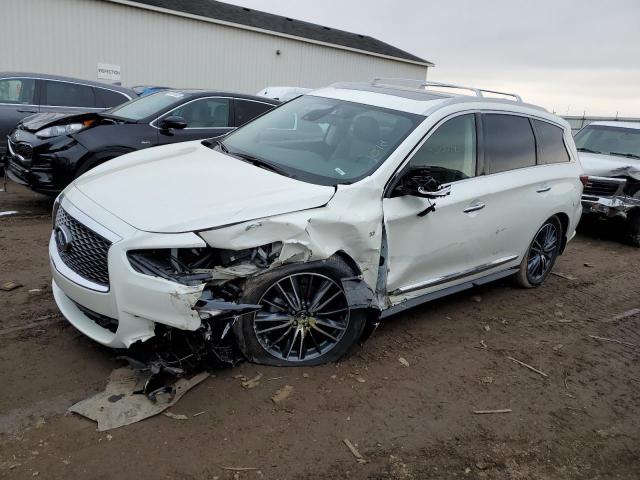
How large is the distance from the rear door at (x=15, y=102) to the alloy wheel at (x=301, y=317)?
24.2 feet

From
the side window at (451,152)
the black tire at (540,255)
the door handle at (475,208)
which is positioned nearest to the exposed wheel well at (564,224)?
the black tire at (540,255)

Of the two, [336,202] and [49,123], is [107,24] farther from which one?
[336,202]

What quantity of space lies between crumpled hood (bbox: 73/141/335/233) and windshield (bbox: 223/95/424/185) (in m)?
0.25

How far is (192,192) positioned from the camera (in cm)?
359

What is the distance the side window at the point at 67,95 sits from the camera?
948 cm

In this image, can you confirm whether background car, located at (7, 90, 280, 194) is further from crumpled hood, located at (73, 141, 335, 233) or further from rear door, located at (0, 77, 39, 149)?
crumpled hood, located at (73, 141, 335, 233)

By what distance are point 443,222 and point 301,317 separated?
1405 millimetres

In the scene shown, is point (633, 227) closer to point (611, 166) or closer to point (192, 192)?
point (611, 166)

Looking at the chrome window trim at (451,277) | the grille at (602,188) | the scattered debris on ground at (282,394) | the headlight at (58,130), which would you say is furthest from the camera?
the grille at (602,188)

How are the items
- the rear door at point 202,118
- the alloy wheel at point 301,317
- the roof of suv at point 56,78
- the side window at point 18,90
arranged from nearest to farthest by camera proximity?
the alloy wheel at point 301,317, the rear door at point 202,118, the side window at point 18,90, the roof of suv at point 56,78

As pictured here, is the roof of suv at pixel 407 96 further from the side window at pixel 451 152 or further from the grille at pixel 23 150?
the grille at pixel 23 150

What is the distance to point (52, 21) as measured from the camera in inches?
→ 778

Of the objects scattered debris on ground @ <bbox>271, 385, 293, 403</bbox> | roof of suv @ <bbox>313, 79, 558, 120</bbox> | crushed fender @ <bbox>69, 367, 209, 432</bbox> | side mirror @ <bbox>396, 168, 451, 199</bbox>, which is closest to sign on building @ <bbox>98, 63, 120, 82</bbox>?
roof of suv @ <bbox>313, 79, 558, 120</bbox>

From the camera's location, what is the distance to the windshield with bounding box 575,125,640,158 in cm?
961
